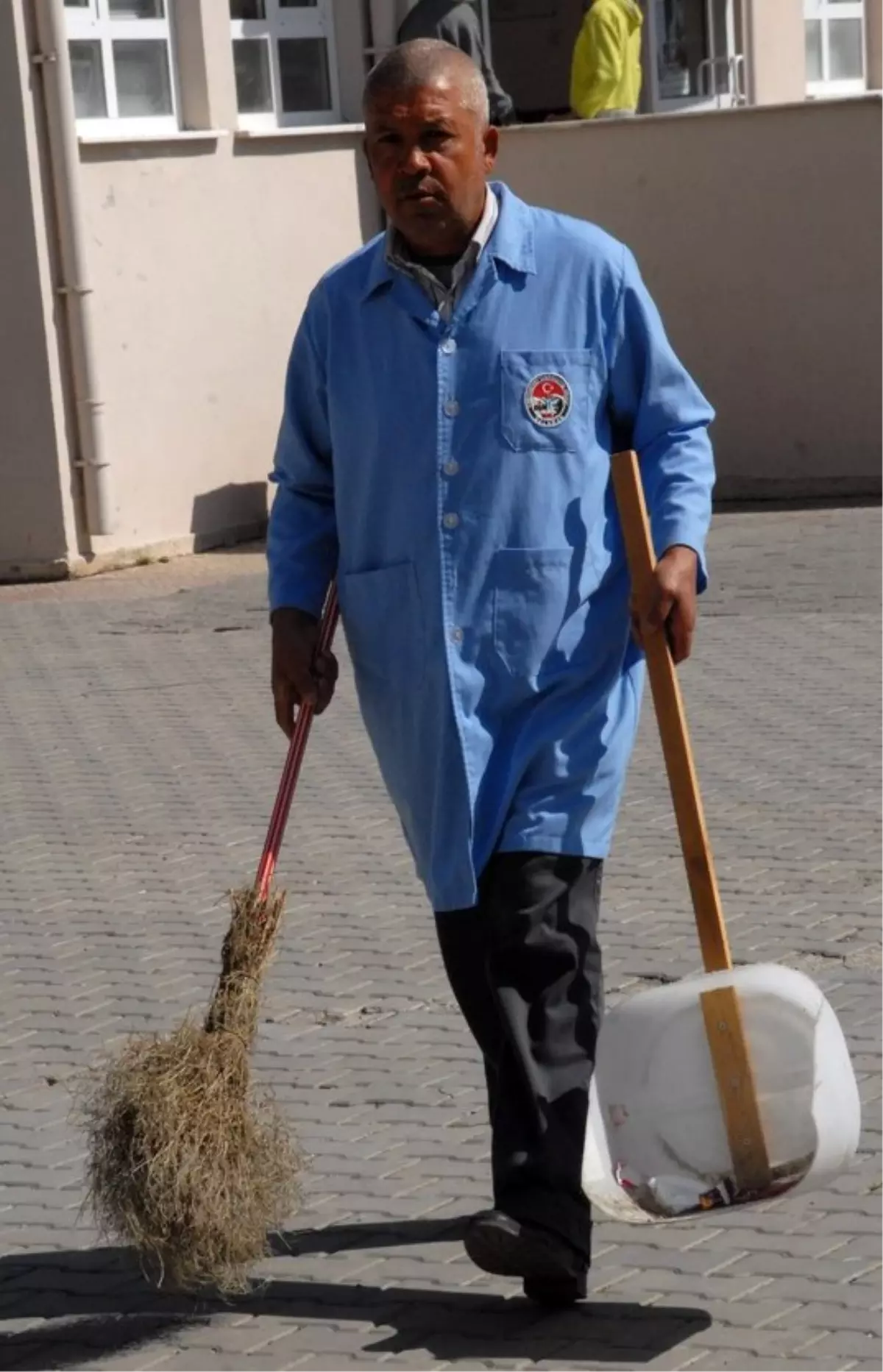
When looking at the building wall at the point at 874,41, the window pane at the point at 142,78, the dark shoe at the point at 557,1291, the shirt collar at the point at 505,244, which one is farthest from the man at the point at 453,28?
the dark shoe at the point at 557,1291

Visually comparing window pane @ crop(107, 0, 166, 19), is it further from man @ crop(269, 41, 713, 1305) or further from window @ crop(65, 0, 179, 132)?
man @ crop(269, 41, 713, 1305)

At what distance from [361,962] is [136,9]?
9029mm

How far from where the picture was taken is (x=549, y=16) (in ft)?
73.2

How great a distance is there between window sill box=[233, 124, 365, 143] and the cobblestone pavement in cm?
333

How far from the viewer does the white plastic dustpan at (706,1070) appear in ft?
13.3

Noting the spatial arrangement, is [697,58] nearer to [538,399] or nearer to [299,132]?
[299,132]

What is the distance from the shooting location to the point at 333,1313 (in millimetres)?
4273

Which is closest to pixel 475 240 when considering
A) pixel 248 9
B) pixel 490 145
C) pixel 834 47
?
pixel 490 145

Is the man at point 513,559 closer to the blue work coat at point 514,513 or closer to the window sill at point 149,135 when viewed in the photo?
the blue work coat at point 514,513

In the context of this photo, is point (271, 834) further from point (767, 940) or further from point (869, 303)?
point (869, 303)

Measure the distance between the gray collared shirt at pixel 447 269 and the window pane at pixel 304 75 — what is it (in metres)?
11.6

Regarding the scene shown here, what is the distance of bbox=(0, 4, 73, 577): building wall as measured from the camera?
1321 cm

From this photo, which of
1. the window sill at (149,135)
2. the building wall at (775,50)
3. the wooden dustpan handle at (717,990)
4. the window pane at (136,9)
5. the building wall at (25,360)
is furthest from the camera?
the building wall at (775,50)

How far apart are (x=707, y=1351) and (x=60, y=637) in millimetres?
8713
